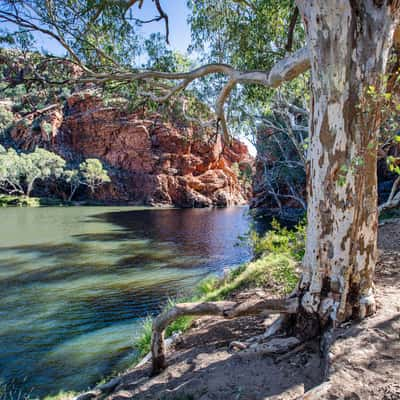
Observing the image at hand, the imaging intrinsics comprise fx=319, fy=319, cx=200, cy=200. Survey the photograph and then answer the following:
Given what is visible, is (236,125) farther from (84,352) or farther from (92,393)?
(92,393)

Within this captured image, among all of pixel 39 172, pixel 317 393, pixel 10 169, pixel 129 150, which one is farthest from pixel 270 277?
pixel 129 150

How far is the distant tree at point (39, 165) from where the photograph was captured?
41688 mm

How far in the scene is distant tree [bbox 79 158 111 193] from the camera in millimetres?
45156

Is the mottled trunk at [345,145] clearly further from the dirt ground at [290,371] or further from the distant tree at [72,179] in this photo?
the distant tree at [72,179]

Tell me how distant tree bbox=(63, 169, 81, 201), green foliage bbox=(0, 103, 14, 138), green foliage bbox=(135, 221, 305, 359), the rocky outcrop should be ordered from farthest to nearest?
the rocky outcrop
green foliage bbox=(0, 103, 14, 138)
distant tree bbox=(63, 169, 81, 201)
green foliage bbox=(135, 221, 305, 359)

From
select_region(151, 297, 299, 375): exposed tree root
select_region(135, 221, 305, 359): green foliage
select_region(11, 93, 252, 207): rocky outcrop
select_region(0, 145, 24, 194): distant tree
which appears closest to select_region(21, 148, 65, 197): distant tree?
select_region(0, 145, 24, 194): distant tree

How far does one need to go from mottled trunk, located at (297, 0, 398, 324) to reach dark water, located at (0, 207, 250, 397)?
3781mm

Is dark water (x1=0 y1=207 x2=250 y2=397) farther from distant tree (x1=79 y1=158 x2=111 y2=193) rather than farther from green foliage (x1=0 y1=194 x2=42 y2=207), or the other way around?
distant tree (x1=79 y1=158 x2=111 y2=193)

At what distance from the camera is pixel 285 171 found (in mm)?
22938

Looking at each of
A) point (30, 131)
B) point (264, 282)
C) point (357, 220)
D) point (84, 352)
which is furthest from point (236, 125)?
point (30, 131)

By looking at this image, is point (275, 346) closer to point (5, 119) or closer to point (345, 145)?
point (345, 145)

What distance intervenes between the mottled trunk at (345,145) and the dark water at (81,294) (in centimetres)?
378

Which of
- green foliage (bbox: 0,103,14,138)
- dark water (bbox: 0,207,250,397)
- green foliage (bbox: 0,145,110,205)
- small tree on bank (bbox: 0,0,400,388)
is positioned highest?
green foliage (bbox: 0,103,14,138)

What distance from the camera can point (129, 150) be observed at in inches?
1983
